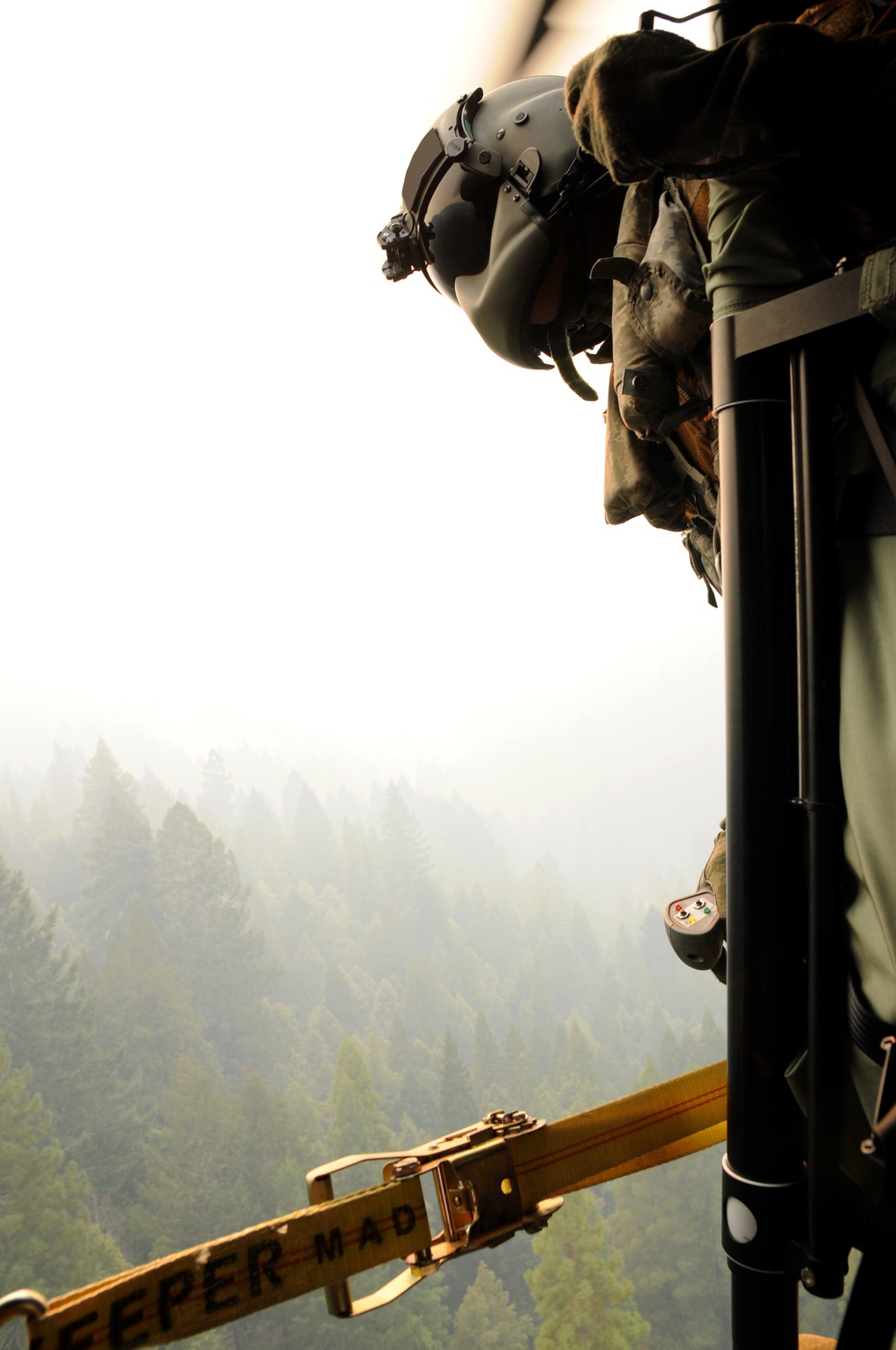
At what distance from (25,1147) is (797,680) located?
876 inches

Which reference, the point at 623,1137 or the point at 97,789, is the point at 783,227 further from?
the point at 97,789

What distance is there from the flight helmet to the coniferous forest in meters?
16.0

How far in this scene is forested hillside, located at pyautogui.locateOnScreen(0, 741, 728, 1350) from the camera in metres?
19.6

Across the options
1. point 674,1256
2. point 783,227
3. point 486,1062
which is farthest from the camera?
point 486,1062

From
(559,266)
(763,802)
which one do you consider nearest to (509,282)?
(559,266)

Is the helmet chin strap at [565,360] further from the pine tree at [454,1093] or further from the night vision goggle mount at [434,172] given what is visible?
the pine tree at [454,1093]

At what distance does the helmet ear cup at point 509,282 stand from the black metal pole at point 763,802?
30.6 inches

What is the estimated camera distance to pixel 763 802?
3.34 ft

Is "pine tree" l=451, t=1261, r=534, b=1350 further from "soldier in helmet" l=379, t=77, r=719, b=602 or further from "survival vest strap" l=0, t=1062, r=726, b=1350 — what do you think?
"soldier in helmet" l=379, t=77, r=719, b=602

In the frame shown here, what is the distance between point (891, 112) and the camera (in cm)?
90

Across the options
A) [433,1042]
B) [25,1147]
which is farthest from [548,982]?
[25,1147]

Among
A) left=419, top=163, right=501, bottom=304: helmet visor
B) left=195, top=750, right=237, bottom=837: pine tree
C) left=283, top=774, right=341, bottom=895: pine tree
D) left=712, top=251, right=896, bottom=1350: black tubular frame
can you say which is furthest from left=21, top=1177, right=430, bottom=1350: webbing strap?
left=195, top=750, right=237, bottom=837: pine tree

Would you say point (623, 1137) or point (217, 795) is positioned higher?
point (623, 1137)

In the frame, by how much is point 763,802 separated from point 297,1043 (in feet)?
133
